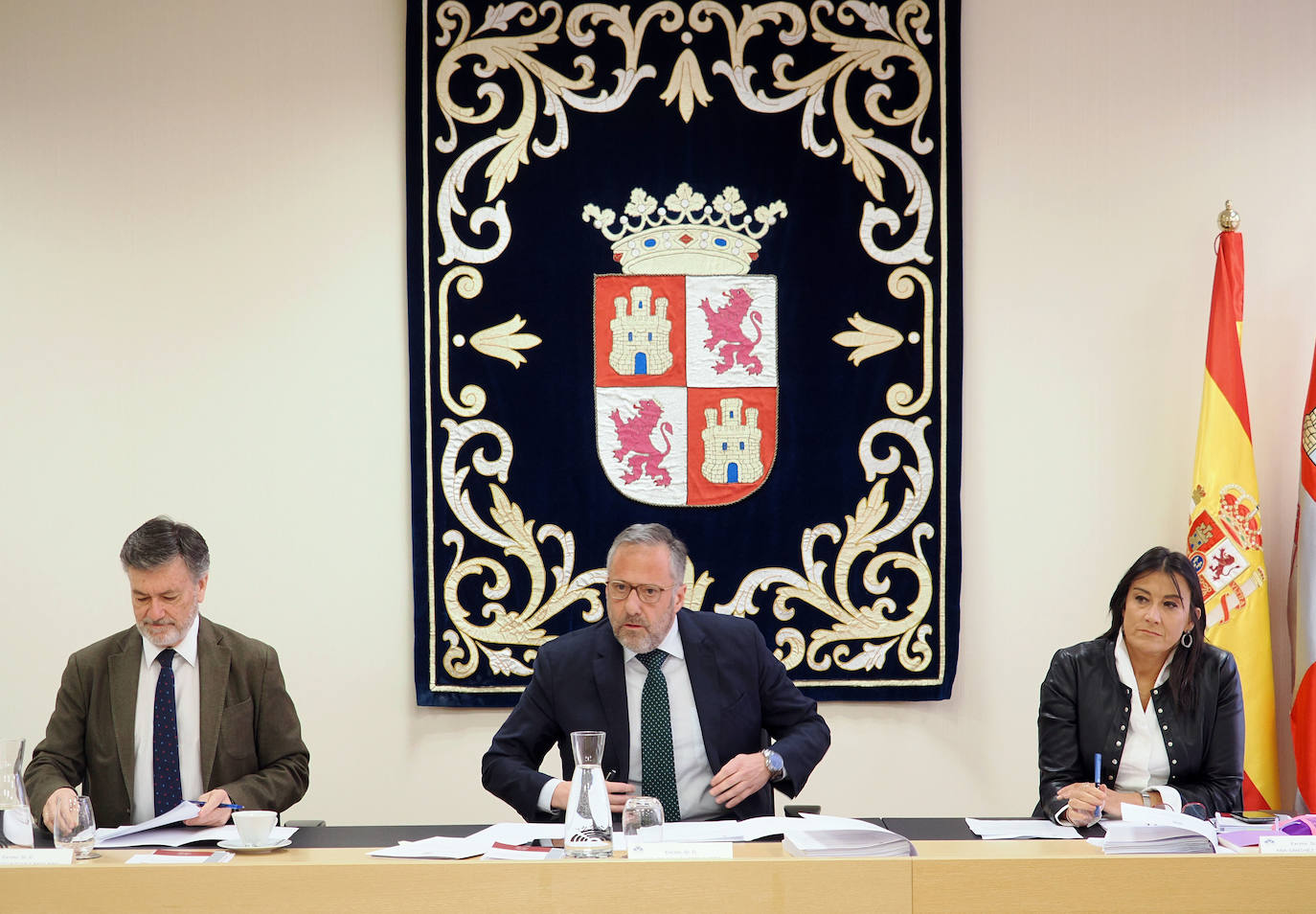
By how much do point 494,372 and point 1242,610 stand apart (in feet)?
8.44

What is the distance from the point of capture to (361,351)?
4160mm

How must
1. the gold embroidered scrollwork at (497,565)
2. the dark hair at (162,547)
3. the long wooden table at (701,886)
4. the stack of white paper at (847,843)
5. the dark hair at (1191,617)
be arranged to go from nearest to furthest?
the long wooden table at (701,886) < the stack of white paper at (847,843) < the dark hair at (162,547) < the dark hair at (1191,617) < the gold embroidered scrollwork at (497,565)

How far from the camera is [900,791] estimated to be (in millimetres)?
4160

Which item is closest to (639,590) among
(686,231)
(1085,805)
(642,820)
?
(642,820)

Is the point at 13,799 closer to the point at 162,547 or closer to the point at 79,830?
the point at 79,830

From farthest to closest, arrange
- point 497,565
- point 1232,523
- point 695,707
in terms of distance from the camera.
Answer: point 497,565 → point 1232,523 → point 695,707

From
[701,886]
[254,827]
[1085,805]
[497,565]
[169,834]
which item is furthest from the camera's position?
[497,565]

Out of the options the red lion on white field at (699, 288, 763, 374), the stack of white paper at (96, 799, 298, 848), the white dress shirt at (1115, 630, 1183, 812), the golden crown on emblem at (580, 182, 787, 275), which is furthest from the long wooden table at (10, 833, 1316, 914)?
the golden crown on emblem at (580, 182, 787, 275)

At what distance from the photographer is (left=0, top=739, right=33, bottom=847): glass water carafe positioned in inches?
90.5

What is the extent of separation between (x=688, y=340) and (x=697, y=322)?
70 mm

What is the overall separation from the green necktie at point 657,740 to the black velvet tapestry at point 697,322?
3.34 feet

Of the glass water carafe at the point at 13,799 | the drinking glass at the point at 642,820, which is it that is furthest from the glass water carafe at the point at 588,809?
the glass water carafe at the point at 13,799

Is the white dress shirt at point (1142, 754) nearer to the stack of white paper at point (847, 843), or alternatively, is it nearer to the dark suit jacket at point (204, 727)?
the stack of white paper at point (847, 843)

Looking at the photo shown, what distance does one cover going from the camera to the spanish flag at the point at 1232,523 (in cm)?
391
